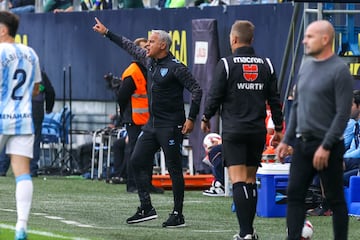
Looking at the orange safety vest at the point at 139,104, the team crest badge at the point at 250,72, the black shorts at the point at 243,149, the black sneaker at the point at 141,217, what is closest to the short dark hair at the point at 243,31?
the team crest badge at the point at 250,72

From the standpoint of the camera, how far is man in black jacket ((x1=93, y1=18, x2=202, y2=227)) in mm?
13352

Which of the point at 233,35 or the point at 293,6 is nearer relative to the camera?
the point at 233,35

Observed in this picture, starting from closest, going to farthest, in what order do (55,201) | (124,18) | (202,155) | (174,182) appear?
(174,182) < (55,201) < (202,155) < (124,18)

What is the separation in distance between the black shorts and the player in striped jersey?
5.74 ft

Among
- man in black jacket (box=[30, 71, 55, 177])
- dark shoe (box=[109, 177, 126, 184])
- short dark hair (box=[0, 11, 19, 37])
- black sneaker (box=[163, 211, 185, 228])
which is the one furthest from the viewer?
man in black jacket (box=[30, 71, 55, 177])

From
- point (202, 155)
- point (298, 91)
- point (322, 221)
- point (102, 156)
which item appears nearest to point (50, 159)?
point (102, 156)

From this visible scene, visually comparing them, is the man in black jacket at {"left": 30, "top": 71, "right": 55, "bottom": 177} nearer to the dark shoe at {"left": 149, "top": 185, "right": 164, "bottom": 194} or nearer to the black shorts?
the dark shoe at {"left": 149, "top": 185, "right": 164, "bottom": 194}

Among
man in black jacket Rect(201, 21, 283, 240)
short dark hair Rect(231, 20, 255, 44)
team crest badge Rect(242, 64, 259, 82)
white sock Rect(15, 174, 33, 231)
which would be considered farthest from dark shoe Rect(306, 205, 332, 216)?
white sock Rect(15, 174, 33, 231)

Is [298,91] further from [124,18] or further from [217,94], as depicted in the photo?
[124,18]

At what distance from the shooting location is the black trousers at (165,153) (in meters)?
13.4

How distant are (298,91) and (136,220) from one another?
3897 mm

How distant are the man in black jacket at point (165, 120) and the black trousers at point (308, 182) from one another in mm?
3198

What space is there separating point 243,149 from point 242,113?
31 centimetres

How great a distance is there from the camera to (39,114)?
21453 mm
